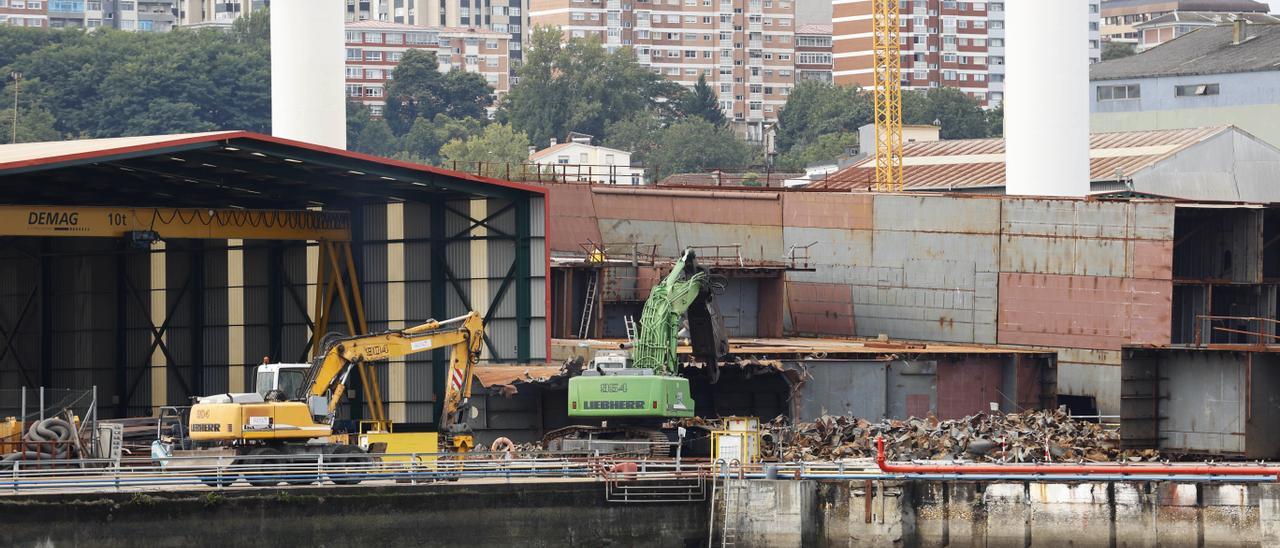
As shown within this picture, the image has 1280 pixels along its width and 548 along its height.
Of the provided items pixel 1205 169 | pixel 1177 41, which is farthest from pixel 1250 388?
pixel 1177 41

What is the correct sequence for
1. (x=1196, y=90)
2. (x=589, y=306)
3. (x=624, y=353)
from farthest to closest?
(x=1196, y=90) < (x=589, y=306) < (x=624, y=353)

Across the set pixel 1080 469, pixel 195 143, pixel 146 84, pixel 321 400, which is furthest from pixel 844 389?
pixel 146 84

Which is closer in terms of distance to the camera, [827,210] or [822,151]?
[827,210]

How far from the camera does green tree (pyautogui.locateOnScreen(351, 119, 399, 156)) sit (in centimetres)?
19288

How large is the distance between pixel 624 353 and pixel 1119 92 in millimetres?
70417

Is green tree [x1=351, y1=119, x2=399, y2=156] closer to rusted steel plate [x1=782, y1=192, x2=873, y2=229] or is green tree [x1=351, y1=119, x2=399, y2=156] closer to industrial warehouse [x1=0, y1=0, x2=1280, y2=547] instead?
industrial warehouse [x1=0, y1=0, x2=1280, y2=547]

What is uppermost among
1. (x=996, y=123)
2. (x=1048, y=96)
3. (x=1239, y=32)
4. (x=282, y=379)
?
(x=1239, y=32)

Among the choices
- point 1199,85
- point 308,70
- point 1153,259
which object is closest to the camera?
point 1153,259

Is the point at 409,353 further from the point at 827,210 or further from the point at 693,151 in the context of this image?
the point at 693,151

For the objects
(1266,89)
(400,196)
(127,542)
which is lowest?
(127,542)

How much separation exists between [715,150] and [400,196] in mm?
139450

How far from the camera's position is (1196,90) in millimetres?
109000

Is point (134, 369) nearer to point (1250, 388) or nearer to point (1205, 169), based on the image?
point (1250, 388)

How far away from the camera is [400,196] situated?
56.8 metres
